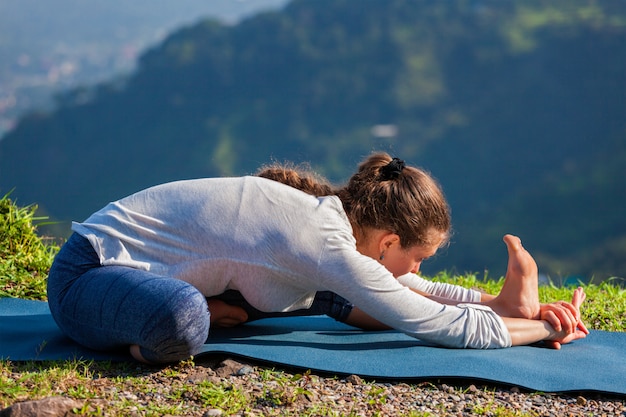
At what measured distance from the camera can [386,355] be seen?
3307 millimetres

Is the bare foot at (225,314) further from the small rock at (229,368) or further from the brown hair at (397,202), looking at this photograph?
the brown hair at (397,202)

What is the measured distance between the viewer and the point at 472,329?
329 cm

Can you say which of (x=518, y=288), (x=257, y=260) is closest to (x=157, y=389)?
(x=257, y=260)

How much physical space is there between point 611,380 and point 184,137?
54626 millimetres

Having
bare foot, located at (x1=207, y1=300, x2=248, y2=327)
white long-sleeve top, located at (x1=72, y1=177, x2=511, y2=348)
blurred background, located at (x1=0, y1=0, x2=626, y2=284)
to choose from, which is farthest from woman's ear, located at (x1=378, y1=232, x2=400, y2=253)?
blurred background, located at (x1=0, y1=0, x2=626, y2=284)

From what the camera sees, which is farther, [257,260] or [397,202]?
[397,202]

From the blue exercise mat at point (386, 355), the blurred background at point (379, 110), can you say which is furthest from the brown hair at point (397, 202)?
the blurred background at point (379, 110)

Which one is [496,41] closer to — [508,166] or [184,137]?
[508,166]

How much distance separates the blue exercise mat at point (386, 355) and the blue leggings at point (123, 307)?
16 cm

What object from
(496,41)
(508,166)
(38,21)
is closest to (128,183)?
(508,166)

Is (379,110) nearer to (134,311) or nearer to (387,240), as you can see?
(387,240)

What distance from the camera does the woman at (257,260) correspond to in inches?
119

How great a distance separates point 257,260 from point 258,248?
48 mm

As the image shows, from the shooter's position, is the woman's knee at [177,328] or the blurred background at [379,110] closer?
the woman's knee at [177,328]
